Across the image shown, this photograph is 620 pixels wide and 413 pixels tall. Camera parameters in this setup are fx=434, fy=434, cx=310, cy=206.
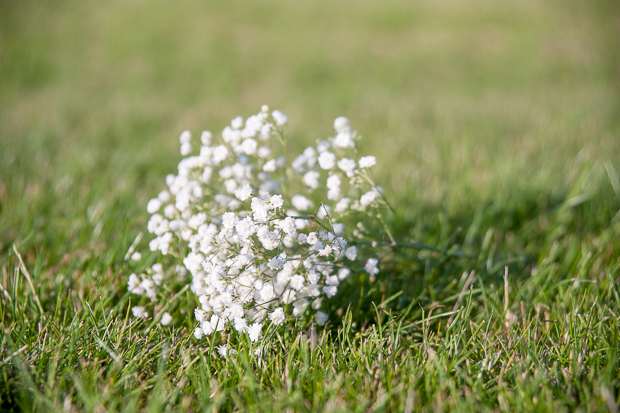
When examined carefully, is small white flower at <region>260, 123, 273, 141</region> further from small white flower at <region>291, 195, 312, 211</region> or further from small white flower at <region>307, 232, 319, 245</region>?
small white flower at <region>307, 232, 319, 245</region>

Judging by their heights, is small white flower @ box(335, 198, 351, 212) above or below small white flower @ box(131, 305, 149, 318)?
above

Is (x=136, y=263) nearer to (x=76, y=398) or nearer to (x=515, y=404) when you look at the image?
(x=76, y=398)

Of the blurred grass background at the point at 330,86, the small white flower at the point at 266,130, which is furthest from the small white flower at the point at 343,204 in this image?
the blurred grass background at the point at 330,86

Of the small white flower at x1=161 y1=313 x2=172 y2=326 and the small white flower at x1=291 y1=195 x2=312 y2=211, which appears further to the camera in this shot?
the small white flower at x1=291 y1=195 x2=312 y2=211

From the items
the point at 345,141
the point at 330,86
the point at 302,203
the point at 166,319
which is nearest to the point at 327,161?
the point at 345,141

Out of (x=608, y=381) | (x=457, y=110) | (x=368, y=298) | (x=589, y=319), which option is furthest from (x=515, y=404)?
(x=457, y=110)

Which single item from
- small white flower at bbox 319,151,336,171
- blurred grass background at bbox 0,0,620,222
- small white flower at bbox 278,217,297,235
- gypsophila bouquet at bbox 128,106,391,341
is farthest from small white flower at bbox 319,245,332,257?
blurred grass background at bbox 0,0,620,222
